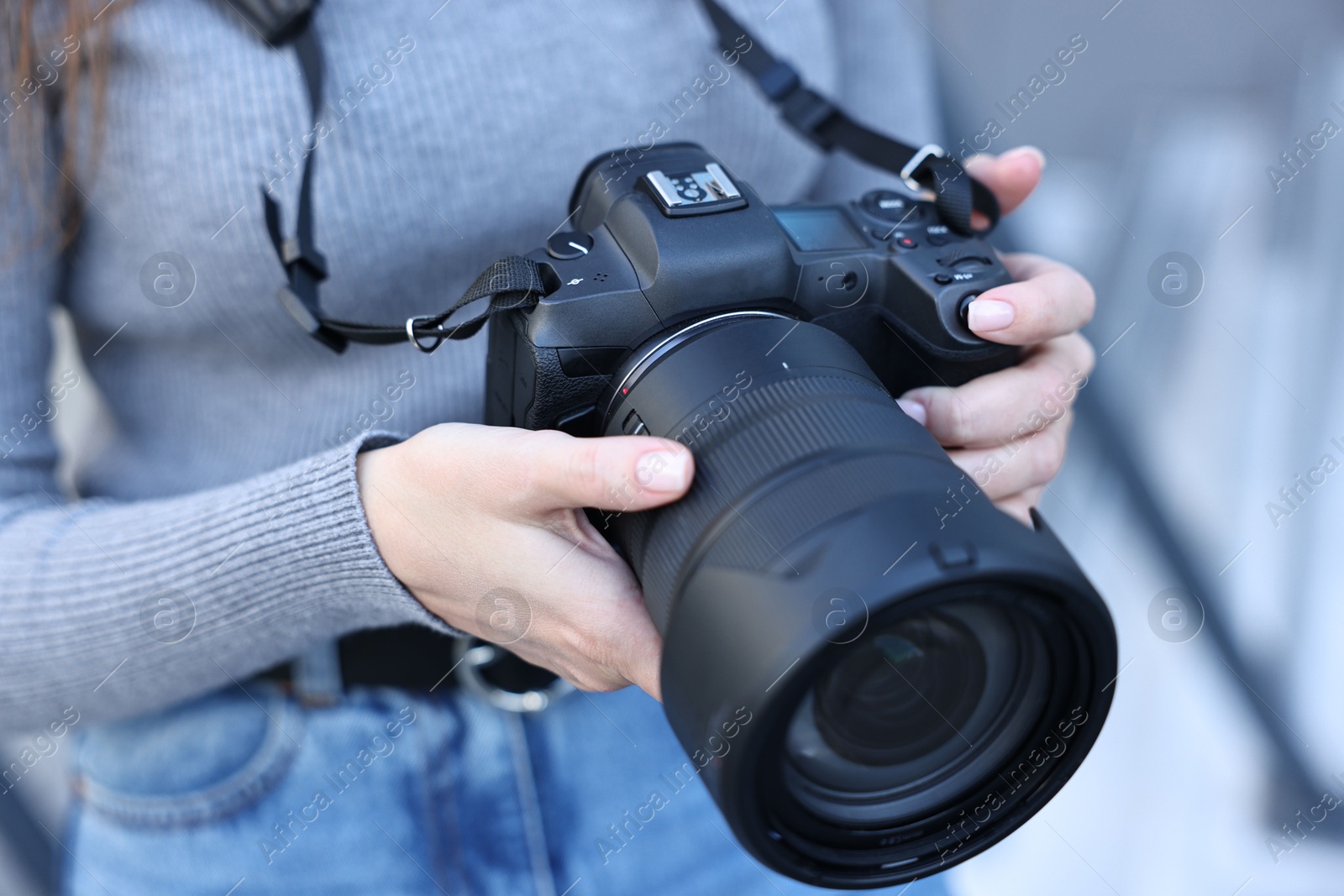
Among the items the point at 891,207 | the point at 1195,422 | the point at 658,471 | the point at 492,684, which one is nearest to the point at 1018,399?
the point at 891,207

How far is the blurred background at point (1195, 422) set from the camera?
2.97 feet

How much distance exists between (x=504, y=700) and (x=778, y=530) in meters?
0.34

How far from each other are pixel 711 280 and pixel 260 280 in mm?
281

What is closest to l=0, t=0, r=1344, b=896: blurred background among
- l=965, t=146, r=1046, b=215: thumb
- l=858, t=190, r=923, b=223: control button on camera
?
l=965, t=146, r=1046, b=215: thumb

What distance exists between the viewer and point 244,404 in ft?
1.97

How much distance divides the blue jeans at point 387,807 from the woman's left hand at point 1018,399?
0.96ft

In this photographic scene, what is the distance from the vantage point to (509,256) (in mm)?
464

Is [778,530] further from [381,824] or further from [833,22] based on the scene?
[833,22]

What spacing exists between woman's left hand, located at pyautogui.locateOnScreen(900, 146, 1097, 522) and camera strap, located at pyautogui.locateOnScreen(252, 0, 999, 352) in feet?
0.27

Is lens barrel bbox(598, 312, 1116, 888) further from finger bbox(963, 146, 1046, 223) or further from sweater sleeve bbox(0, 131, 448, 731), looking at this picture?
finger bbox(963, 146, 1046, 223)

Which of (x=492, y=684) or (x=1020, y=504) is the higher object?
(x=1020, y=504)

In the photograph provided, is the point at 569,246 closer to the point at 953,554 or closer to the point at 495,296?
the point at 495,296

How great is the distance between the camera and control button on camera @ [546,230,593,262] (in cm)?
44

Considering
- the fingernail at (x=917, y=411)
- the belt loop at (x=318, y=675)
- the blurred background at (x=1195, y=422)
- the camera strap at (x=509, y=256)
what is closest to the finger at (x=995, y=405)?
the fingernail at (x=917, y=411)
